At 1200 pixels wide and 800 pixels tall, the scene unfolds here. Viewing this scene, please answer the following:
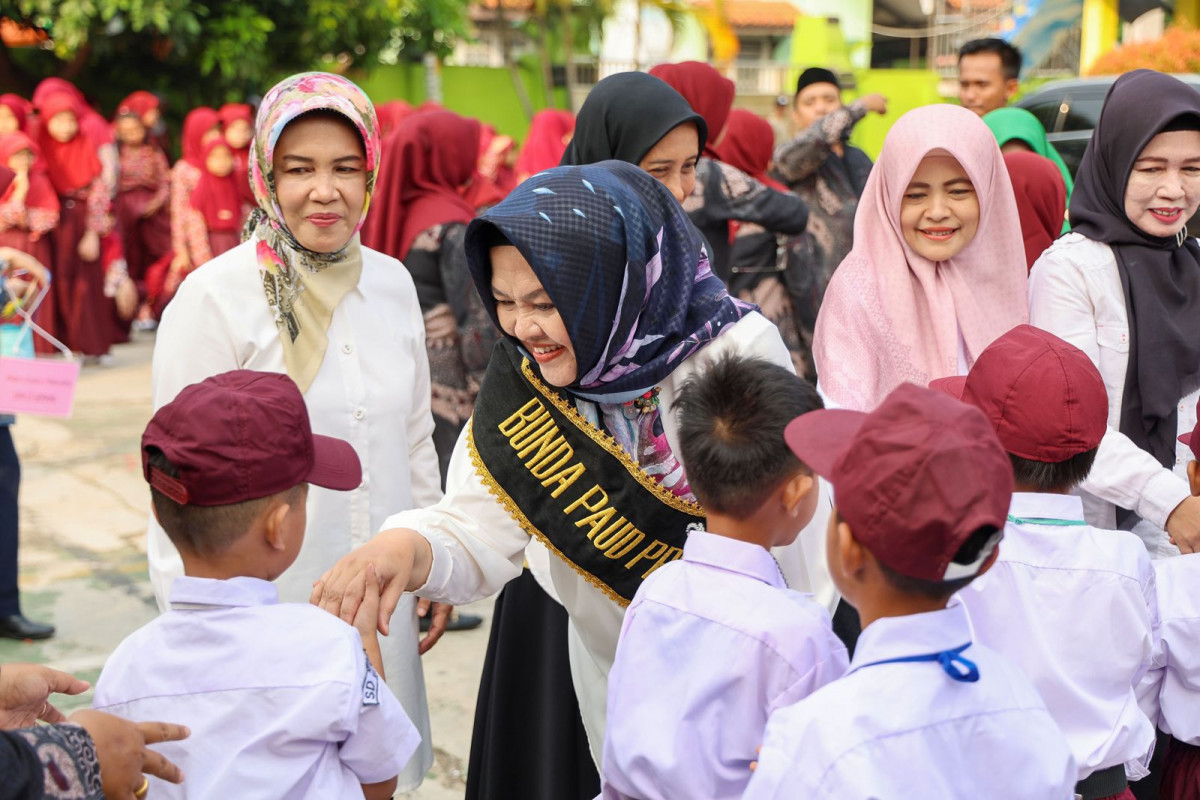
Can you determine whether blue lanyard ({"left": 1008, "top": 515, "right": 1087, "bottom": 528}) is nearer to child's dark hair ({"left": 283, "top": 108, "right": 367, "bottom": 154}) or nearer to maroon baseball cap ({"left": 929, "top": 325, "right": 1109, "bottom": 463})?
maroon baseball cap ({"left": 929, "top": 325, "right": 1109, "bottom": 463})

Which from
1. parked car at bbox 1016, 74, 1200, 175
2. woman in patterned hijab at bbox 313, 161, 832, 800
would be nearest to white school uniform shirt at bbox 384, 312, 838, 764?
woman in patterned hijab at bbox 313, 161, 832, 800

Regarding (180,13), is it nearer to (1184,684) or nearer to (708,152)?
(708,152)

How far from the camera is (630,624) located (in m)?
1.69

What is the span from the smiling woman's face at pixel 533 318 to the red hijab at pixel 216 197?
8287 millimetres

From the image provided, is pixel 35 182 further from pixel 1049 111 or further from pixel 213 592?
pixel 213 592

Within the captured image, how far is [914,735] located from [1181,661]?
0.91 metres

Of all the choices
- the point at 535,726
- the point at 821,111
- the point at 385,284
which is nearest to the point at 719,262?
the point at 821,111

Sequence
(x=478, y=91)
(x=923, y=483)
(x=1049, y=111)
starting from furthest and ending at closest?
(x=478, y=91) → (x=1049, y=111) → (x=923, y=483)

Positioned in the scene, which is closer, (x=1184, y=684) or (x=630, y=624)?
(x=630, y=624)

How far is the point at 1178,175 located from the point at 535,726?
1.92 m

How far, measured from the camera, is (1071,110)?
22.0ft

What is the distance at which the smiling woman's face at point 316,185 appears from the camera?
2.56 meters

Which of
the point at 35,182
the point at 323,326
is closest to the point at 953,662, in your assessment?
the point at 323,326

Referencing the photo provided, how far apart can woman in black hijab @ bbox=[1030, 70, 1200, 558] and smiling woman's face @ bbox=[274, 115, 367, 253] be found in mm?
1607
